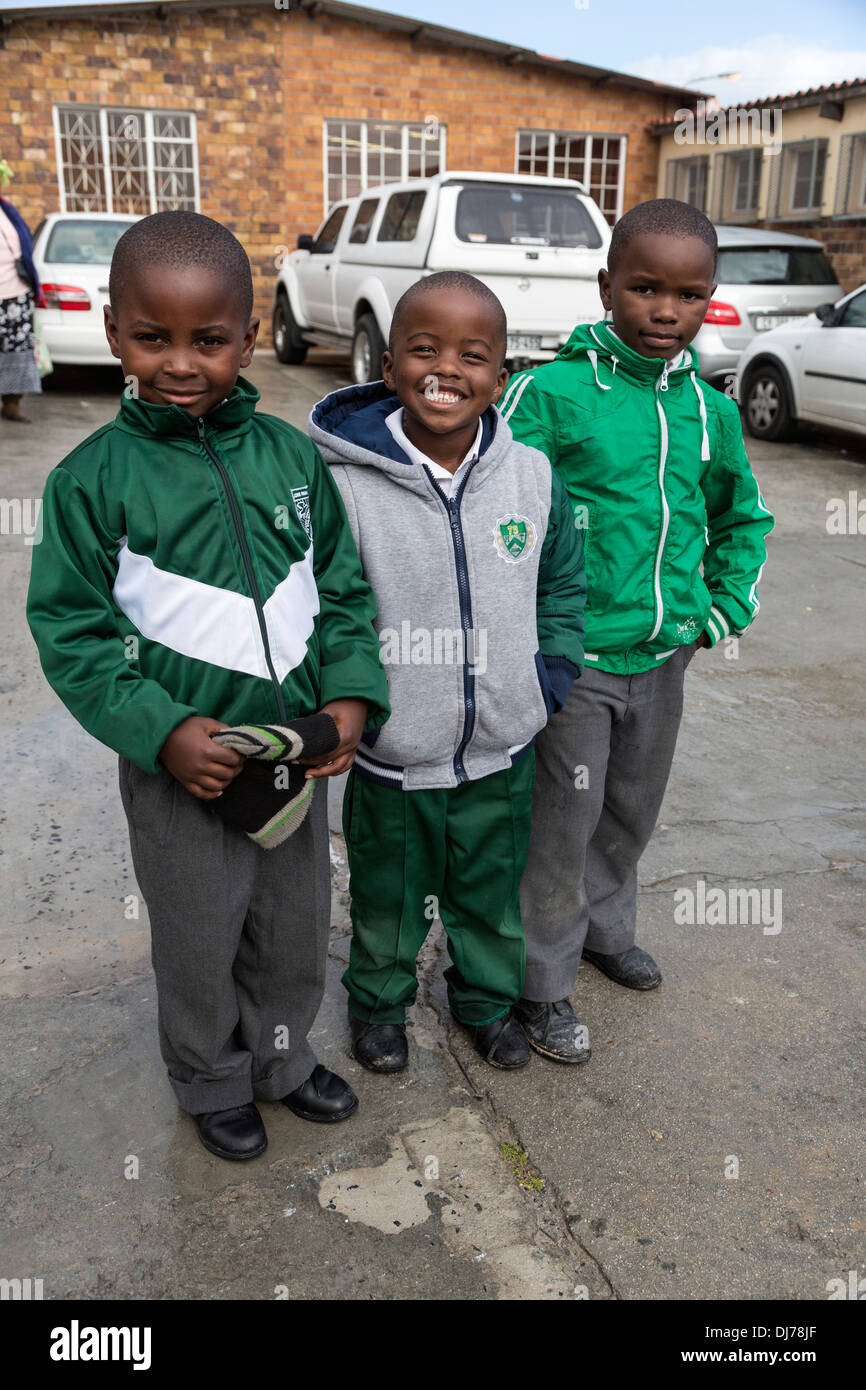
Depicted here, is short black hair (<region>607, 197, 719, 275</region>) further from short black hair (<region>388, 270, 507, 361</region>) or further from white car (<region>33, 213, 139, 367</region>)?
white car (<region>33, 213, 139, 367</region>)

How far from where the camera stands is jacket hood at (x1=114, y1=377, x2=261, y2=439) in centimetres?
177

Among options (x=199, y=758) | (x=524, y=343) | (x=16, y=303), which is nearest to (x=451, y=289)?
(x=199, y=758)

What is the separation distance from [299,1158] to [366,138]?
15663mm

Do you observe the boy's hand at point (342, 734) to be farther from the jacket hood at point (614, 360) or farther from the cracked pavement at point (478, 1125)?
the jacket hood at point (614, 360)

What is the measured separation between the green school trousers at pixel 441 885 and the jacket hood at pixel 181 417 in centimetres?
76

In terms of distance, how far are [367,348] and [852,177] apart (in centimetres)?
696

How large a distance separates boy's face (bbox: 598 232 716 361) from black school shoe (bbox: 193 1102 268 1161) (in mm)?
1706

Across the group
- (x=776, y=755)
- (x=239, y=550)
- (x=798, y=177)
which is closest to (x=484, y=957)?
(x=239, y=550)

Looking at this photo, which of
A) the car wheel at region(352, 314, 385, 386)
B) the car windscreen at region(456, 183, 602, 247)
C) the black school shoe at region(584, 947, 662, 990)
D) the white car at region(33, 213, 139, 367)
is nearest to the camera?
the black school shoe at region(584, 947, 662, 990)

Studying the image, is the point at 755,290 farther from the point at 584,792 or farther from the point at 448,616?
the point at 448,616

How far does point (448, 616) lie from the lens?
2.12 m

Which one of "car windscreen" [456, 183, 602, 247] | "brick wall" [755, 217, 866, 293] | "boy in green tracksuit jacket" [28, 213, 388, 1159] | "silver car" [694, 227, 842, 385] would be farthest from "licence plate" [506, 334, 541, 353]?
"boy in green tracksuit jacket" [28, 213, 388, 1159]

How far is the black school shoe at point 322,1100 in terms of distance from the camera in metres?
2.21

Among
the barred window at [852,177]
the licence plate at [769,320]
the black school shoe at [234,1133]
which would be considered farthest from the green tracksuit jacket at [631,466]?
the barred window at [852,177]
